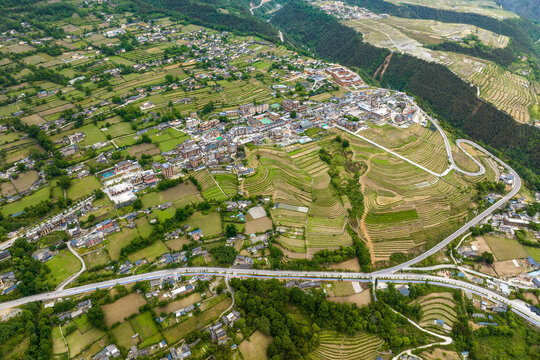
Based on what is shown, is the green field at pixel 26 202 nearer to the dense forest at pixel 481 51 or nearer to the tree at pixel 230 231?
the tree at pixel 230 231

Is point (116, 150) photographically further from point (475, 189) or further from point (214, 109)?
point (475, 189)

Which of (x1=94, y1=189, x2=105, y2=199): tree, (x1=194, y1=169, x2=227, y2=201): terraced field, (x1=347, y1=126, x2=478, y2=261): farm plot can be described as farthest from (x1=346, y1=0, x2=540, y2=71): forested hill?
(x1=94, y1=189, x2=105, y2=199): tree

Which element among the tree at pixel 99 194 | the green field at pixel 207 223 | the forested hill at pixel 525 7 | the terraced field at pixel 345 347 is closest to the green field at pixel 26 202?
the tree at pixel 99 194

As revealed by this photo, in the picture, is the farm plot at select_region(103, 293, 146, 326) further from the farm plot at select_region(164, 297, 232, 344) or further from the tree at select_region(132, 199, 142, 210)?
the tree at select_region(132, 199, 142, 210)

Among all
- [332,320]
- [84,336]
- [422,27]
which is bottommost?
[84,336]

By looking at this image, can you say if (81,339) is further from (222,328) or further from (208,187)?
(208,187)

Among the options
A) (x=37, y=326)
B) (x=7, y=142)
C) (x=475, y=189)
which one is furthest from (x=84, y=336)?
(x=475, y=189)

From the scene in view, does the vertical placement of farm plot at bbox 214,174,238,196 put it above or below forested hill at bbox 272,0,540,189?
below
